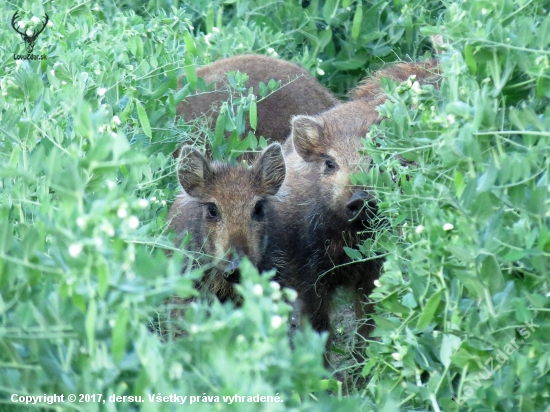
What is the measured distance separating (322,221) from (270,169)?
51 centimetres

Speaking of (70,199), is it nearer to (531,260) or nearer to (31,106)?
(531,260)

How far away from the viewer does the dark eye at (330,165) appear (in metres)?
6.67

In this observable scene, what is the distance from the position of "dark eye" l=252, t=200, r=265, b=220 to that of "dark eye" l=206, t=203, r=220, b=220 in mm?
240

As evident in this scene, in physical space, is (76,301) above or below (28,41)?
above

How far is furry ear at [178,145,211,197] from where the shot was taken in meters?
6.24

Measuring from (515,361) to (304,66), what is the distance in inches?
203

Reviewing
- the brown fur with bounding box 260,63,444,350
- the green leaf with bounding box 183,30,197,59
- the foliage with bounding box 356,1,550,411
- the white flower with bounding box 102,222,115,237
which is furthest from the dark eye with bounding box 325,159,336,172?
the white flower with bounding box 102,222,115,237

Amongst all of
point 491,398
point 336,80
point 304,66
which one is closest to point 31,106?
point 491,398

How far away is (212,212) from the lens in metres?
6.30

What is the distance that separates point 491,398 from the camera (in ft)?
12.4

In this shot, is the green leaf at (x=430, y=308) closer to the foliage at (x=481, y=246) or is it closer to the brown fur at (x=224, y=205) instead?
the foliage at (x=481, y=246)

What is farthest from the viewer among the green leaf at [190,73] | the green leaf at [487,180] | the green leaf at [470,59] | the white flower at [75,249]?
the green leaf at [190,73]

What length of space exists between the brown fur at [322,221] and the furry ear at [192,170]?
21.0 inches

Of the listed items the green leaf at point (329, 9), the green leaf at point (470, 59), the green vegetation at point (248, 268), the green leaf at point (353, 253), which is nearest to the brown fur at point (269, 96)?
the green vegetation at point (248, 268)
